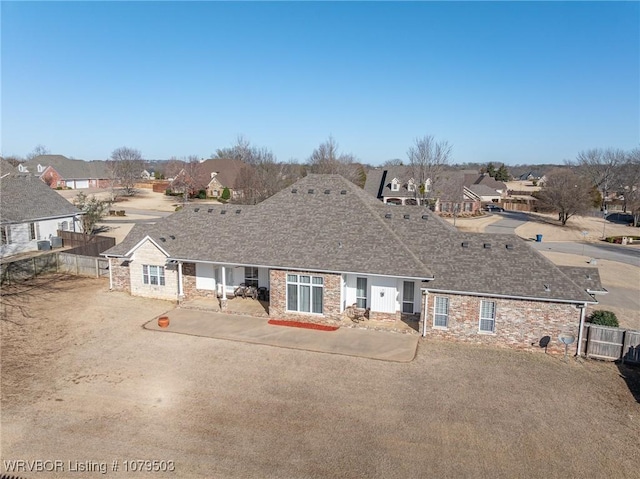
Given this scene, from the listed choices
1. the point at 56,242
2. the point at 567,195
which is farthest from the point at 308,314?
the point at 567,195

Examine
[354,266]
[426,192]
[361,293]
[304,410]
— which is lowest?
[304,410]

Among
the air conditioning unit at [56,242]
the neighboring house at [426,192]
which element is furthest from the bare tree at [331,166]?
the air conditioning unit at [56,242]

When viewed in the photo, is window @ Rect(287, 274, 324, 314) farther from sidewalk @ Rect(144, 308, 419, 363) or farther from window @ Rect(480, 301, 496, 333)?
window @ Rect(480, 301, 496, 333)

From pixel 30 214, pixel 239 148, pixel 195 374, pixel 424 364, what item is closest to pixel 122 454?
pixel 195 374

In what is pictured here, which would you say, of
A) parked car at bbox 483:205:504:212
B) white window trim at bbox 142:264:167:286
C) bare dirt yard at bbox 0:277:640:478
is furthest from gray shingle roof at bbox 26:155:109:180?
bare dirt yard at bbox 0:277:640:478

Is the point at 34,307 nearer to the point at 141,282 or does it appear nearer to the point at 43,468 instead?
the point at 141,282

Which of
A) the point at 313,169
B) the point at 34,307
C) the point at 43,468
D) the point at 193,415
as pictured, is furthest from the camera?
the point at 313,169

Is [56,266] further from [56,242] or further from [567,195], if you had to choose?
[567,195]

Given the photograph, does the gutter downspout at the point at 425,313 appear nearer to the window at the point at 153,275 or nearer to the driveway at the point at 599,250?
the window at the point at 153,275
